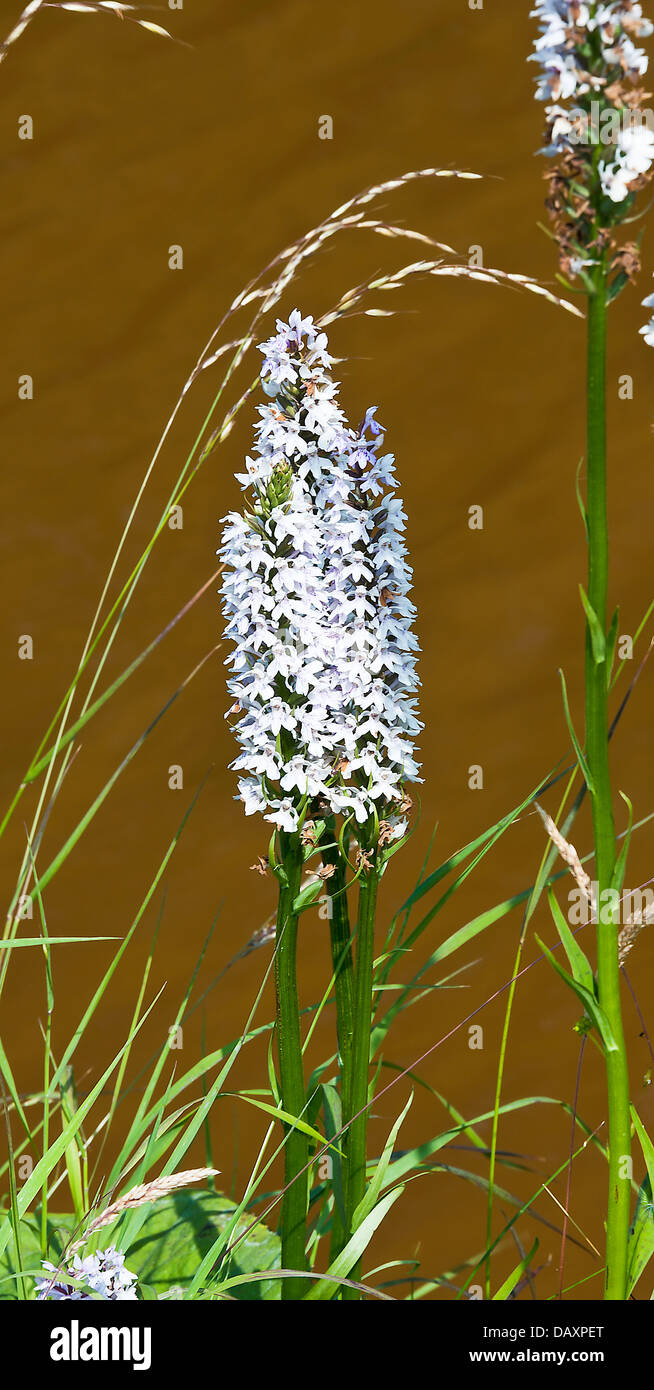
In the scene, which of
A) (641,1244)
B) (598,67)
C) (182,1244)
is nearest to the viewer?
(598,67)

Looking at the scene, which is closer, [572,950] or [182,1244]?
[572,950]

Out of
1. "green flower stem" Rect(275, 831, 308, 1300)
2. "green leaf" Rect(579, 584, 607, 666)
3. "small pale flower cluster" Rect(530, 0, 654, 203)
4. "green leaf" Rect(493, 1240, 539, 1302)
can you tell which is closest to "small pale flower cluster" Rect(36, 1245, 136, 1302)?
"green flower stem" Rect(275, 831, 308, 1300)

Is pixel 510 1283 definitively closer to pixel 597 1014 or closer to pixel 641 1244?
pixel 641 1244

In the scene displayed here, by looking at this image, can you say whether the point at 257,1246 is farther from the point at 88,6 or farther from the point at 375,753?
the point at 88,6

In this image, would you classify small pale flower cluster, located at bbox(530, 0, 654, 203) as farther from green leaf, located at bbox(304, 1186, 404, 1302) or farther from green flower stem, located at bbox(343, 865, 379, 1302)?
green leaf, located at bbox(304, 1186, 404, 1302)

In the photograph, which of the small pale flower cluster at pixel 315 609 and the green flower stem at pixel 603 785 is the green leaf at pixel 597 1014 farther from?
the small pale flower cluster at pixel 315 609

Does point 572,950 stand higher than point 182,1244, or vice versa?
point 572,950

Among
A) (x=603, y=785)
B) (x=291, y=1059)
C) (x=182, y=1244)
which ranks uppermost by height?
(x=603, y=785)

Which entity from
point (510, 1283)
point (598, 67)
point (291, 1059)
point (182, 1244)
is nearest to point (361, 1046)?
point (291, 1059)
